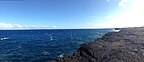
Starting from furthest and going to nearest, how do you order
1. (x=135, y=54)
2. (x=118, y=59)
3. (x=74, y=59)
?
1. (x=74, y=59)
2. (x=135, y=54)
3. (x=118, y=59)

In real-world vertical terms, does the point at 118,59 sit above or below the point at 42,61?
above

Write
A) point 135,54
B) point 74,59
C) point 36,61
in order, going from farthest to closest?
point 36,61
point 74,59
point 135,54

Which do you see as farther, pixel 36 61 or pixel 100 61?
pixel 36 61

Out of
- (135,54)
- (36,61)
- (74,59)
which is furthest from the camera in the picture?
(36,61)

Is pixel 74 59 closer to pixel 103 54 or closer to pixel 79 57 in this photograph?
pixel 79 57

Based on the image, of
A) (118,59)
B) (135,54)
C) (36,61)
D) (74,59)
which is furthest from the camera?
(36,61)

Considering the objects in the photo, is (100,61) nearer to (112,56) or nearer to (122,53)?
(112,56)

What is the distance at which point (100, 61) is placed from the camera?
64.7 feet

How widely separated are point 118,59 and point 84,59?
4.66m

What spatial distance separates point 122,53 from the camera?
20.9 meters

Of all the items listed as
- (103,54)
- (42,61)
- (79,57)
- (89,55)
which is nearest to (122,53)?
(103,54)

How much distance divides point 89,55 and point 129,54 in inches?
214

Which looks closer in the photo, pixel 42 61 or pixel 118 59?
pixel 118 59

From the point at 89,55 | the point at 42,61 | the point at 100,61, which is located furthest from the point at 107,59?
the point at 42,61
